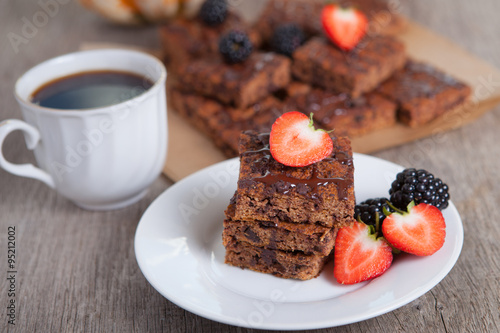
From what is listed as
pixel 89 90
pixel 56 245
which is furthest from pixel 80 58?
pixel 56 245

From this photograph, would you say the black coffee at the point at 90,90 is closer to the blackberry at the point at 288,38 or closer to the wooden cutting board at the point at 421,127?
the wooden cutting board at the point at 421,127

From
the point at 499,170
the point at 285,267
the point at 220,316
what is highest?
the point at 220,316

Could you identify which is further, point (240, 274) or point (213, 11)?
point (213, 11)

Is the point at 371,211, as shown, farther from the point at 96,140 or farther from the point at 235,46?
the point at 235,46

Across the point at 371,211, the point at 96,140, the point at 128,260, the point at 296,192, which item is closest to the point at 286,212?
the point at 296,192

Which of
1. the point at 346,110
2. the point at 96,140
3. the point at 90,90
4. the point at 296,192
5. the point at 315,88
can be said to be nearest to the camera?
the point at 296,192

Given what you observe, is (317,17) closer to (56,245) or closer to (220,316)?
(56,245)

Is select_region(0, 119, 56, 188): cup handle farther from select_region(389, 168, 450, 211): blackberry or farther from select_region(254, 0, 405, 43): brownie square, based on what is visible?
select_region(254, 0, 405, 43): brownie square
